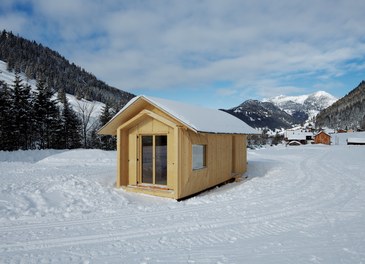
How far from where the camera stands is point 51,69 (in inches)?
3762

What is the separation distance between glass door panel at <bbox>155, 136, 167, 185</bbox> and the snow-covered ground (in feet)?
3.15

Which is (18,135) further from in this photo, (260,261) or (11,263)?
(260,261)

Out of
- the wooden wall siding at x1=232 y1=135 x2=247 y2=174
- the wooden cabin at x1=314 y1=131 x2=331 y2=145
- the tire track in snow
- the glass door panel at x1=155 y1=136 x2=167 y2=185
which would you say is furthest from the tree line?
the wooden cabin at x1=314 y1=131 x2=331 y2=145

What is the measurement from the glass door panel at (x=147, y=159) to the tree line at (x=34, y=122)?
2222 cm

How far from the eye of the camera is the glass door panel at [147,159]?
10.1 meters

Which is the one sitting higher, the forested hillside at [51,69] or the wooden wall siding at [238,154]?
the forested hillside at [51,69]

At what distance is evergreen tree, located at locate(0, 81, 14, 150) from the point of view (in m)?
25.5

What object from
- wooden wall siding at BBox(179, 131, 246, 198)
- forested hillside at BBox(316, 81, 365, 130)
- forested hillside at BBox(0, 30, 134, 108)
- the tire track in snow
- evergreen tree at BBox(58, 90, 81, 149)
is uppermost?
forested hillside at BBox(0, 30, 134, 108)

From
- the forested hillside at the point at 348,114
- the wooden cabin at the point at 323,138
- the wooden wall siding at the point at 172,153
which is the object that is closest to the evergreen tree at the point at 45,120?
the wooden wall siding at the point at 172,153

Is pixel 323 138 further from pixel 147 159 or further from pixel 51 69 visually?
pixel 51 69

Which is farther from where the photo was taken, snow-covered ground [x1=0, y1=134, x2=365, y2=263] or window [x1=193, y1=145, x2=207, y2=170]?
window [x1=193, y1=145, x2=207, y2=170]

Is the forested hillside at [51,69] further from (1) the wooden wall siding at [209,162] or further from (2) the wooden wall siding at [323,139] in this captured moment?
(1) the wooden wall siding at [209,162]

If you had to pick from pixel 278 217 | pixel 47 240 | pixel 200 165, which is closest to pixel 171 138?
pixel 200 165

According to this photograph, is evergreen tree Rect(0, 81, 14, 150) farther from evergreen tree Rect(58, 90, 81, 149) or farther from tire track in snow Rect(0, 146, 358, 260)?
tire track in snow Rect(0, 146, 358, 260)
